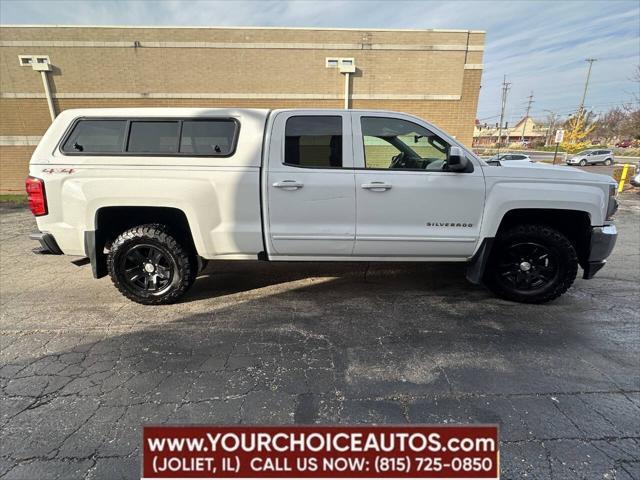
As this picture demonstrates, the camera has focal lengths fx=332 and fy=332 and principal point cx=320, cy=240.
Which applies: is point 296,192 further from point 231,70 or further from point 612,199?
point 231,70

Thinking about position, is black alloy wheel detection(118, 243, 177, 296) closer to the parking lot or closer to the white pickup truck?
the white pickup truck

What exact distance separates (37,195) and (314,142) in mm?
2789

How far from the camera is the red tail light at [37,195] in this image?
326cm

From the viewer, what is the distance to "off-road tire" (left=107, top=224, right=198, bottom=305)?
3.45 m

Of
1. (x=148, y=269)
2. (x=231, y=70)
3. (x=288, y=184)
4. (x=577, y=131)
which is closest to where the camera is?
(x=288, y=184)

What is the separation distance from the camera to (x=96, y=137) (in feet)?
11.1

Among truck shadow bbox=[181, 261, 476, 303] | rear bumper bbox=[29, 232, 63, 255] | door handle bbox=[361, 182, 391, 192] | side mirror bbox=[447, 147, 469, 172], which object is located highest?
side mirror bbox=[447, 147, 469, 172]

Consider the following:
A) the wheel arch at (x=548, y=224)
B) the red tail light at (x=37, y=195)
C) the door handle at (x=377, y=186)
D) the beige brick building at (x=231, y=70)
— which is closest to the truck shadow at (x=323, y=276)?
the wheel arch at (x=548, y=224)

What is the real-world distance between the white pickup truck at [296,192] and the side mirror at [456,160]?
2 cm

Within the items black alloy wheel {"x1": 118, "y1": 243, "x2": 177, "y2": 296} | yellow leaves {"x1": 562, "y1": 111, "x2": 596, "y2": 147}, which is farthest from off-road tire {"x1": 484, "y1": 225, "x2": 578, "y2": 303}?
yellow leaves {"x1": 562, "y1": 111, "x2": 596, "y2": 147}

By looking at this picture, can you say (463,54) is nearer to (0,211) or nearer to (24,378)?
(24,378)

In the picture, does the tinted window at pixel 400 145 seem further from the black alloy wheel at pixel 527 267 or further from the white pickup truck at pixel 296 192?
the black alloy wheel at pixel 527 267

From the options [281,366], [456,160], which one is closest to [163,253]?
[281,366]

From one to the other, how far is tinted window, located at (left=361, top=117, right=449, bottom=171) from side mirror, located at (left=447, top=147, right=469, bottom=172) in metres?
0.16
